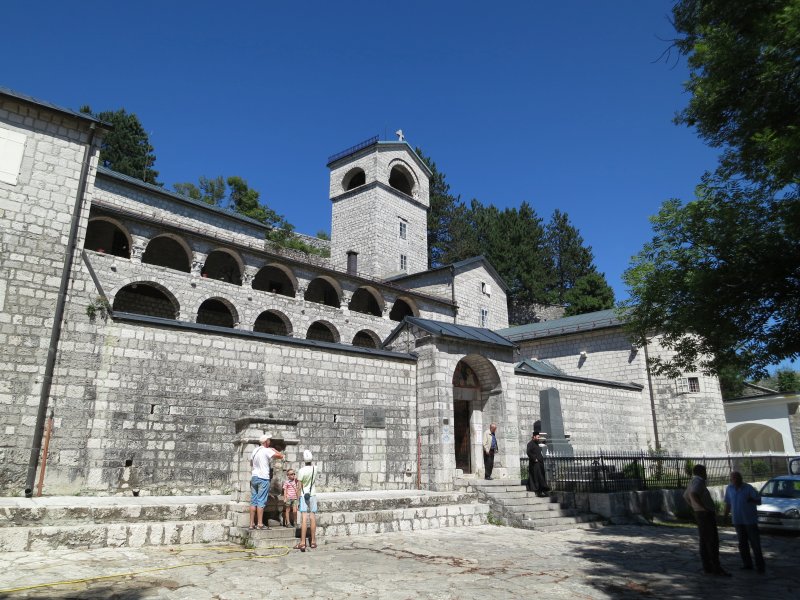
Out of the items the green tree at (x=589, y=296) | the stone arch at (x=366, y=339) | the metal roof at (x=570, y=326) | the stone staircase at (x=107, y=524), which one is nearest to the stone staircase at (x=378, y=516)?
the stone staircase at (x=107, y=524)

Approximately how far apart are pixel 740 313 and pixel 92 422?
11.5 m

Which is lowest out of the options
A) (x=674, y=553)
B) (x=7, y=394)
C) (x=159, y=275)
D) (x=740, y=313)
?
(x=674, y=553)

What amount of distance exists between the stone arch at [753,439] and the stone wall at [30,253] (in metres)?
34.9

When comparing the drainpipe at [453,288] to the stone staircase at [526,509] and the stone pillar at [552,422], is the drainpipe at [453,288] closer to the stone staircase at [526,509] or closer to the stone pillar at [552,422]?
the stone pillar at [552,422]

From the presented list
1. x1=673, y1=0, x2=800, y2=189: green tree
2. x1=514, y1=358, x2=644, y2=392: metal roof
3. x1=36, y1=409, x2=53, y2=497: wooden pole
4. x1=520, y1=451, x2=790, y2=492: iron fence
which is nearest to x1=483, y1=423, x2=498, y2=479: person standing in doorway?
x1=520, y1=451, x2=790, y2=492: iron fence

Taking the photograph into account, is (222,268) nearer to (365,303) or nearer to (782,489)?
(365,303)

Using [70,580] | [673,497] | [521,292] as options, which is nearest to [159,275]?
[70,580]

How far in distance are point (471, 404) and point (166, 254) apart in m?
17.5

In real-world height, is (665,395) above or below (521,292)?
below

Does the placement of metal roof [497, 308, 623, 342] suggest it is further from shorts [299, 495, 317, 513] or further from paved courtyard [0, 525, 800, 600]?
shorts [299, 495, 317, 513]

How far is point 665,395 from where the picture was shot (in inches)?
898

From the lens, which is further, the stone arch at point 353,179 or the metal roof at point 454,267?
the stone arch at point 353,179

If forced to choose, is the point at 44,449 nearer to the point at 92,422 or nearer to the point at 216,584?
the point at 92,422

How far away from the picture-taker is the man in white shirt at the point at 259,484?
7.65m
